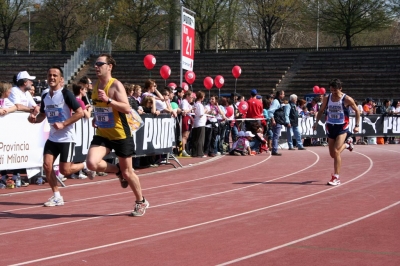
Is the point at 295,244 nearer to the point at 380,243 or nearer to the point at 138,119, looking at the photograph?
the point at 380,243

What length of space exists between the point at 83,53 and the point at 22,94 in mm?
41846

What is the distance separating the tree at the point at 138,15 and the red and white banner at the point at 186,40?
45621mm

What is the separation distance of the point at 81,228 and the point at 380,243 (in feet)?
11.7

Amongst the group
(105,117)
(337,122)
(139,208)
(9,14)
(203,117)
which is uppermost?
(9,14)

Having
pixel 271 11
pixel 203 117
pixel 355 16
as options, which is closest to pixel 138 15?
pixel 271 11

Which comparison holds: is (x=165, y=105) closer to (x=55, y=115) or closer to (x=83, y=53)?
(x=55, y=115)

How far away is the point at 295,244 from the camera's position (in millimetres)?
8016

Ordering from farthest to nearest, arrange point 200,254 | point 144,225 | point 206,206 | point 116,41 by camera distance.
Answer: point 116,41
point 206,206
point 144,225
point 200,254

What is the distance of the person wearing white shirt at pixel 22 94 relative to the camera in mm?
13227

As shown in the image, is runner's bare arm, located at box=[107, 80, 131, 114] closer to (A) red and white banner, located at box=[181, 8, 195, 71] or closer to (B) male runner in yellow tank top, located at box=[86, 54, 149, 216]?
(B) male runner in yellow tank top, located at box=[86, 54, 149, 216]

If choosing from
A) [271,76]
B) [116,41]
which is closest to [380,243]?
[271,76]

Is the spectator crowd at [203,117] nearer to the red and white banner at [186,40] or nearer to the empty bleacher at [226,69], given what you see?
the red and white banner at [186,40]

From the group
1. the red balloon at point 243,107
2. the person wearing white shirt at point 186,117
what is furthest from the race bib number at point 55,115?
the red balloon at point 243,107

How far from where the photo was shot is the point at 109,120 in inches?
376
